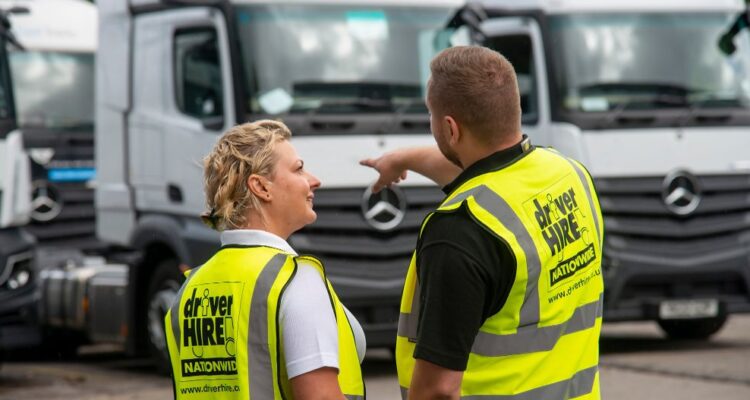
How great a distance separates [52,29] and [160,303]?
209 inches

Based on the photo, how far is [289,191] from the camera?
10.9 feet

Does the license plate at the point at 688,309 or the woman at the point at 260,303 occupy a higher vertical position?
the woman at the point at 260,303

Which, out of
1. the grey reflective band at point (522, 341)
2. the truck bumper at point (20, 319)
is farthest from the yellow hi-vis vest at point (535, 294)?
the truck bumper at point (20, 319)

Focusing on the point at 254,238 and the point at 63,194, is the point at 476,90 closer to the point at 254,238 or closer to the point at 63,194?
the point at 254,238

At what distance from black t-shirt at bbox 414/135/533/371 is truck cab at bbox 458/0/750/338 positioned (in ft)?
27.6

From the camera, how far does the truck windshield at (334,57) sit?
34.2ft

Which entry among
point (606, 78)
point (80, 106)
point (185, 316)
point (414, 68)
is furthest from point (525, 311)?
point (80, 106)

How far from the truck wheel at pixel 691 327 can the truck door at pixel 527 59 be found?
2.13 meters

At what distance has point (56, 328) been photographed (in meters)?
12.9

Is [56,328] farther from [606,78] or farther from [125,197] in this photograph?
[606,78]

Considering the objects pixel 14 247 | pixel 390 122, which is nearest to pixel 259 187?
pixel 390 122

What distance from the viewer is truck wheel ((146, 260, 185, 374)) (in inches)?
439

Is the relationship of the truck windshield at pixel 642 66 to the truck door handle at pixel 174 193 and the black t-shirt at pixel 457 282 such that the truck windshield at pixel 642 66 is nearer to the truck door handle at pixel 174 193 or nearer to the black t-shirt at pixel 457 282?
the truck door handle at pixel 174 193

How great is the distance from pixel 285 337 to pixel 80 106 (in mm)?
12529
